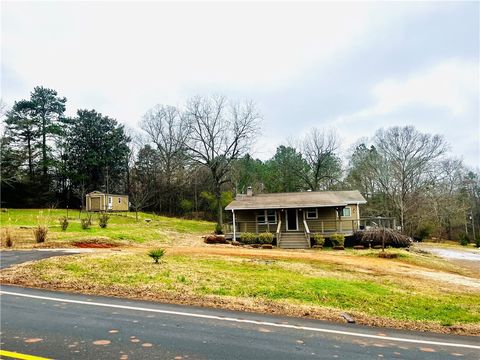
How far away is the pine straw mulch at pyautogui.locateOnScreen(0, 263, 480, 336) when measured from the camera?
7.80 meters

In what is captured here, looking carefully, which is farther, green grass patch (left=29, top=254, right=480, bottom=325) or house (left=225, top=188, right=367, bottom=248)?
house (left=225, top=188, right=367, bottom=248)

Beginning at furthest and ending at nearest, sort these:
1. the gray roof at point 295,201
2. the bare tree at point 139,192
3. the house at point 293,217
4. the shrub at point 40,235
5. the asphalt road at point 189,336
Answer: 1. the bare tree at point 139,192
2. the gray roof at point 295,201
3. the house at point 293,217
4. the shrub at point 40,235
5. the asphalt road at point 189,336

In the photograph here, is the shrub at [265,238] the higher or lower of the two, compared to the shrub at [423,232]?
higher

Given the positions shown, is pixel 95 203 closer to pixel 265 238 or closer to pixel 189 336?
pixel 265 238

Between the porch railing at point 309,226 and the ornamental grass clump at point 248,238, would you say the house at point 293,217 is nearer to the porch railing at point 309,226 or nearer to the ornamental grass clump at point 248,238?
the porch railing at point 309,226

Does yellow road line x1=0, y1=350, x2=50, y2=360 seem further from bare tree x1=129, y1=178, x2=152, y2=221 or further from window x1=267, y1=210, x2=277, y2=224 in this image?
bare tree x1=129, y1=178, x2=152, y2=221

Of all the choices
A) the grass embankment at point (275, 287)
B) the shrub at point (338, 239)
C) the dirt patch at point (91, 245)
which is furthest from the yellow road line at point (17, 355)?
the shrub at point (338, 239)

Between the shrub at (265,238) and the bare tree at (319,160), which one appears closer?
the shrub at (265,238)

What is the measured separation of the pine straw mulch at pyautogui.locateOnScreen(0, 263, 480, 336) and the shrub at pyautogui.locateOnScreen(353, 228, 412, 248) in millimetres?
19408

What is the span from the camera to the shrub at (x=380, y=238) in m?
27.0

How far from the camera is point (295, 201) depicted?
101ft

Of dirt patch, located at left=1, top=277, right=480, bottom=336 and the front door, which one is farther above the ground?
the front door

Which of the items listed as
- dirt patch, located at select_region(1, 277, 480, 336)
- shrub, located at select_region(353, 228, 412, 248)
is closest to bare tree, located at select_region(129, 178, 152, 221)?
shrub, located at select_region(353, 228, 412, 248)

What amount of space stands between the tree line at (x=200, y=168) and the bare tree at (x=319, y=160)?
0.50 feet
